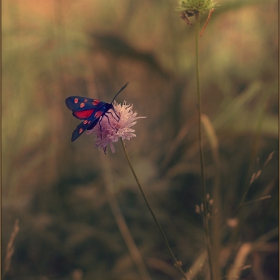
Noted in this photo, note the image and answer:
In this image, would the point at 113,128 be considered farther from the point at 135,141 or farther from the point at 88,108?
the point at 135,141

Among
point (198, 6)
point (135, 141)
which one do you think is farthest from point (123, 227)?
point (198, 6)

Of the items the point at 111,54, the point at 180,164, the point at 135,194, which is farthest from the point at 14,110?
the point at 180,164

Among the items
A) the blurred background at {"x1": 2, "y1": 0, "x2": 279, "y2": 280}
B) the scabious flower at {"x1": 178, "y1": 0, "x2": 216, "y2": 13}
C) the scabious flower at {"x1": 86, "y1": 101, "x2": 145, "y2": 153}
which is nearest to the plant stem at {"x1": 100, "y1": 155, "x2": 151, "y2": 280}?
the blurred background at {"x1": 2, "y1": 0, "x2": 279, "y2": 280}

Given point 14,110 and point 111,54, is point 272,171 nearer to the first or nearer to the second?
point 111,54

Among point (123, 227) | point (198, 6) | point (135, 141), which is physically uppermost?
point (198, 6)

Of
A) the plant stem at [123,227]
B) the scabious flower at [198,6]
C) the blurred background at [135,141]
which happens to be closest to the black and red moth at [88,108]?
the scabious flower at [198,6]

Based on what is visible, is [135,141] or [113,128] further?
[135,141]
